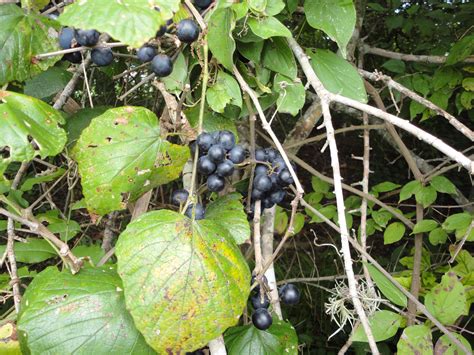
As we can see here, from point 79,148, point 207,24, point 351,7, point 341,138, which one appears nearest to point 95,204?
point 79,148

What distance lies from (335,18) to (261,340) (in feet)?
2.25

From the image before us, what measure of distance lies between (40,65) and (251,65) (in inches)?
17.0

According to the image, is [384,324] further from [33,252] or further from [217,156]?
[33,252]

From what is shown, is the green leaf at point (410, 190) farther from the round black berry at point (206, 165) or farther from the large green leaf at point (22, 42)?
the large green leaf at point (22, 42)

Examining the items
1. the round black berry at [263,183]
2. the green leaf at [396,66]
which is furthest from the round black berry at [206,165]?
the green leaf at [396,66]

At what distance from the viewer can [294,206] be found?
0.86 m

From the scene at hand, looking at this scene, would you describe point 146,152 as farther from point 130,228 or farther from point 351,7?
point 351,7

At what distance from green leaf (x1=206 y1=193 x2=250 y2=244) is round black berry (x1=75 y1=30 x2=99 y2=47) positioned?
14.7 inches

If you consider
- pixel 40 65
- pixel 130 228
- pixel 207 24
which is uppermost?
pixel 207 24

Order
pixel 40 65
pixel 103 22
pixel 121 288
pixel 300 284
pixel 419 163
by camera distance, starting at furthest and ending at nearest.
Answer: pixel 300 284, pixel 419 163, pixel 40 65, pixel 121 288, pixel 103 22

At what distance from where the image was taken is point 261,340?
3.43ft

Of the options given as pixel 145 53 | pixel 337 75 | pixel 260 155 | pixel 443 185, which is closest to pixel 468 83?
pixel 443 185

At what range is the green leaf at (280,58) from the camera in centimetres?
106

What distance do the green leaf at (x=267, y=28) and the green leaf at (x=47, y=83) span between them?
18.0 inches
